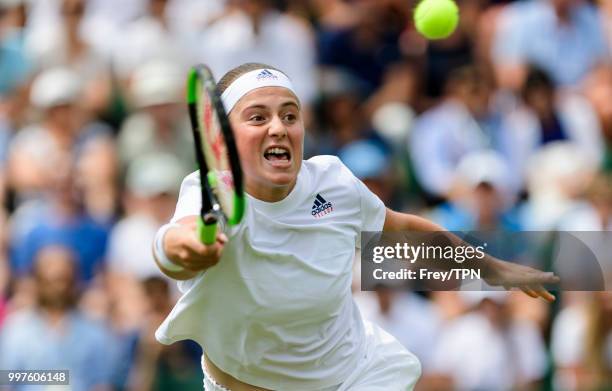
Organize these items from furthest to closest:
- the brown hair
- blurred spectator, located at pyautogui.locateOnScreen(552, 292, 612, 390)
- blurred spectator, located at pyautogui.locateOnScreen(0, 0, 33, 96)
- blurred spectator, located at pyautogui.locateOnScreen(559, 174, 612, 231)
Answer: blurred spectator, located at pyautogui.locateOnScreen(0, 0, 33, 96)
blurred spectator, located at pyautogui.locateOnScreen(559, 174, 612, 231)
blurred spectator, located at pyautogui.locateOnScreen(552, 292, 612, 390)
the brown hair

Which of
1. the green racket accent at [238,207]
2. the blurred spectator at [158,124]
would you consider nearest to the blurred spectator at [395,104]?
the blurred spectator at [158,124]

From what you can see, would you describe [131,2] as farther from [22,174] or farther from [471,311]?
[471,311]

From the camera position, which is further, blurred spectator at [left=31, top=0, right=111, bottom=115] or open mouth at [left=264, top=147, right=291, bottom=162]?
blurred spectator at [left=31, top=0, right=111, bottom=115]

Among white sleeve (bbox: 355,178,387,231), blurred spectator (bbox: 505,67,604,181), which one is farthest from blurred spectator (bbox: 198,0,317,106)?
white sleeve (bbox: 355,178,387,231)

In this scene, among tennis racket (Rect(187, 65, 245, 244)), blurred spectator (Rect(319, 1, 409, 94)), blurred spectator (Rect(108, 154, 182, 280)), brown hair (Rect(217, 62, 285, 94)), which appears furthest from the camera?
blurred spectator (Rect(319, 1, 409, 94))

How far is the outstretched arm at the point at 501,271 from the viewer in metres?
5.94

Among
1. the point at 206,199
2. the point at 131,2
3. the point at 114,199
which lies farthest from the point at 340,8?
the point at 206,199

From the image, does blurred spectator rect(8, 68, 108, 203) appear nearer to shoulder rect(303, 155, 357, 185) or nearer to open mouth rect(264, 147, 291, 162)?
shoulder rect(303, 155, 357, 185)

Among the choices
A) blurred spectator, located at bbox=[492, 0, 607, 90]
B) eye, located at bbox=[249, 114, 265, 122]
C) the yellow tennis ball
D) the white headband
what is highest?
blurred spectator, located at bbox=[492, 0, 607, 90]

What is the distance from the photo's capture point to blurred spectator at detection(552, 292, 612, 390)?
8.56 meters

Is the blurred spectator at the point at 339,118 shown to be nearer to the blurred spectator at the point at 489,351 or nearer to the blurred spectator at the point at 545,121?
the blurred spectator at the point at 545,121

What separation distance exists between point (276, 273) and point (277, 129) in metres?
0.59

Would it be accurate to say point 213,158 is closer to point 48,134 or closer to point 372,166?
point 372,166

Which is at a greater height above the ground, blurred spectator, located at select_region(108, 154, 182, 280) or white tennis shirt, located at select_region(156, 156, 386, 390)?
blurred spectator, located at select_region(108, 154, 182, 280)
